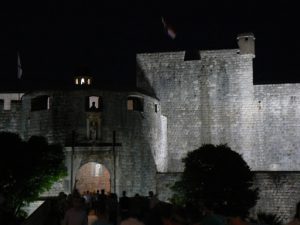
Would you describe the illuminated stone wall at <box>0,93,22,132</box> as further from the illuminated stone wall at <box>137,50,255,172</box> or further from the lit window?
the illuminated stone wall at <box>137,50,255,172</box>

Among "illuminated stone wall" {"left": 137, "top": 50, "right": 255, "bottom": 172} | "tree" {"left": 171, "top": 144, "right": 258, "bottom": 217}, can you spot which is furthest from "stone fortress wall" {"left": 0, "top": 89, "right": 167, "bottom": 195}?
"illuminated stone wall" {"left": 137, "top": 50, "right": 255, "bottom": 172}

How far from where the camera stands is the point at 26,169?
25.7 meters

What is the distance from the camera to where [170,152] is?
33812 mm

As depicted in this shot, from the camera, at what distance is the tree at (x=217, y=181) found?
27.2 m

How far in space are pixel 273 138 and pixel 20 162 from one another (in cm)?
1478

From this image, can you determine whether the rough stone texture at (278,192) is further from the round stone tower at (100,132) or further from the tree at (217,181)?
the round stone tower at (100,132)

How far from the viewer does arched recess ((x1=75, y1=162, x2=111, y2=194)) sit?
102ft

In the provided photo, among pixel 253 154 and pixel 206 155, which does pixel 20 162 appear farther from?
pixel 253 154

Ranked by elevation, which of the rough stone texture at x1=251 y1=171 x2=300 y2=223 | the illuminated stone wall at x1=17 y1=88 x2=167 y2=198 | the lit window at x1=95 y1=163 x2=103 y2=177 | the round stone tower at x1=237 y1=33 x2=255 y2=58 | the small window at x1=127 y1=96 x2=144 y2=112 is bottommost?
the rough stone texture at x1=251 y1=171 x2=300 y2=223

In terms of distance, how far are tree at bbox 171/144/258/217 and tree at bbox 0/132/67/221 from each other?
5861mm

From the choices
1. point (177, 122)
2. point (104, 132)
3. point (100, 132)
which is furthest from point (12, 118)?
point (177, 122)

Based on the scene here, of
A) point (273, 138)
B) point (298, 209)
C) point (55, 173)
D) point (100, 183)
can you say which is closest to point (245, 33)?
point (273, 138)

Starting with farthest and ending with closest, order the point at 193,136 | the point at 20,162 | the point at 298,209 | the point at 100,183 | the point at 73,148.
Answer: the point at 193,136 < the point at 100,183 < the point at 73,148 < the point at 20,162 < the point at 298,209

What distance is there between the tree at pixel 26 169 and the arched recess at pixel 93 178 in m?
3.53
